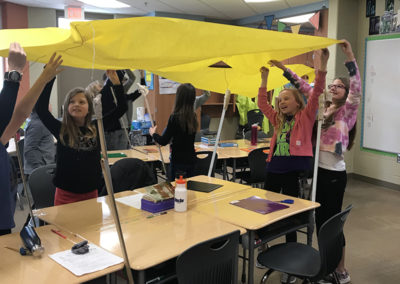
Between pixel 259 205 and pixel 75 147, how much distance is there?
1228 mm

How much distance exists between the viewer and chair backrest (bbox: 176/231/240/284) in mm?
1690

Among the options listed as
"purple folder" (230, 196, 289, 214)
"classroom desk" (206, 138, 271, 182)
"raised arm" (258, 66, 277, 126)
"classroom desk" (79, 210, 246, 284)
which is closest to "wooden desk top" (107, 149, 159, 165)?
"classroom desk" (206, 138, 271, 182)

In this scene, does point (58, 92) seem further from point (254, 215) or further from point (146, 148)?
point (254, 215)

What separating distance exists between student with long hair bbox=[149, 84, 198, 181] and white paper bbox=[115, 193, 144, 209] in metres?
0.83

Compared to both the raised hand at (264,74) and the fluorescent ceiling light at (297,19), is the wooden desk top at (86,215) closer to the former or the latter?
the raised hand at (264,74)

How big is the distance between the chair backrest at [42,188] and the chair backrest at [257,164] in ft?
7.04

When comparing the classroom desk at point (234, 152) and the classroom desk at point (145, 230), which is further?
the classroom desk at point (234, 152)

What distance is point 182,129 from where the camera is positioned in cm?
349

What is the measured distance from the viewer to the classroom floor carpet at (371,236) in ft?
10.4

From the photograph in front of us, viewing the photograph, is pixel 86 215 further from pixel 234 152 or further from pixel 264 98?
pixel 234 152

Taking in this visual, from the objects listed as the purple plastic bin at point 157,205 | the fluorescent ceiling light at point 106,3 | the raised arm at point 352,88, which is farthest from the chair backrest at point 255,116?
the purple plastic bin at point 157,205

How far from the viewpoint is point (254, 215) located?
90.6 inches

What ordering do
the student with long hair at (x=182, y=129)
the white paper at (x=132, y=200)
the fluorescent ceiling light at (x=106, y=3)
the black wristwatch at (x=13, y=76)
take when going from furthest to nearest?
1. the fluorescent ceiling light at (x=106, y=3)
2. the student with long hair at (x=182, y=129)
3. the white paper at (x=132, y=200)
4. the black wristwatch at (x=13, y=76)

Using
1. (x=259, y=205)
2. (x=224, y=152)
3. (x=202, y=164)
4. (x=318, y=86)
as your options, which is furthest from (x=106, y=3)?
(x=259, y=205)
